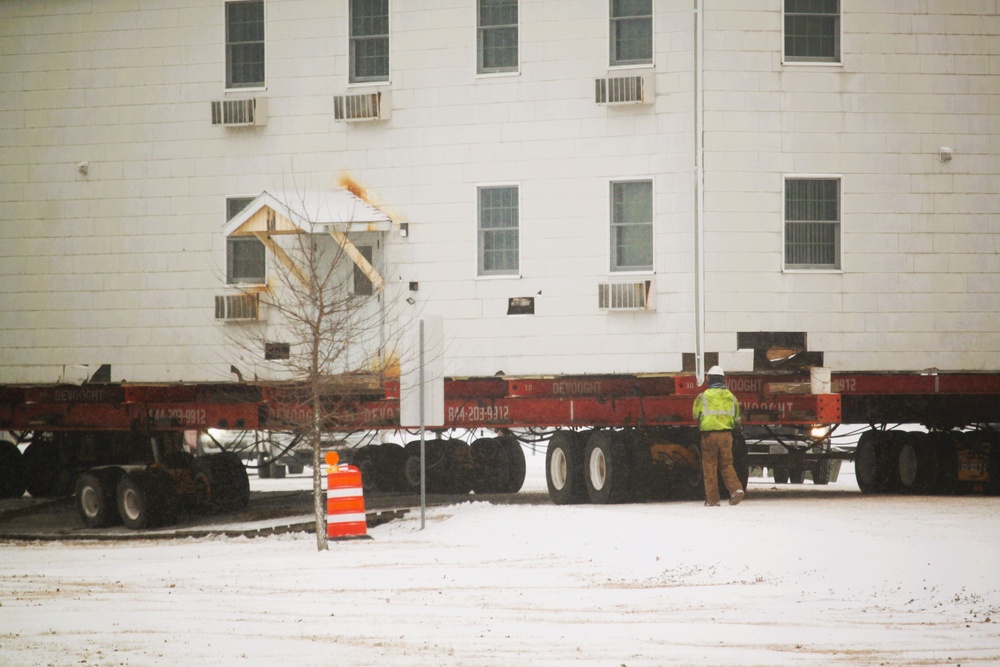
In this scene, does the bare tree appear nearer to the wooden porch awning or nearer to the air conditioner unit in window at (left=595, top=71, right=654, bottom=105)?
the wooden porch awning

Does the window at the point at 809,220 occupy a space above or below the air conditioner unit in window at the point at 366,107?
below

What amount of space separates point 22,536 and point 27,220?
434 cm

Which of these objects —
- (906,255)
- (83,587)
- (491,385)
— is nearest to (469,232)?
(491,385)

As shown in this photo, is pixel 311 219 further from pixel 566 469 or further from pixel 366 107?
pixel 566 469

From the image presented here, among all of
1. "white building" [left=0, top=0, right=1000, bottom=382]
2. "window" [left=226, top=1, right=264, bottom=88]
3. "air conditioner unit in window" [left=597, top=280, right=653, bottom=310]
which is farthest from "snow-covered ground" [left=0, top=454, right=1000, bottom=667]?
"window" [left=226, top=1, right=264, bottom=88]

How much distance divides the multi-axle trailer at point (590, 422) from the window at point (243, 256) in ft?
4.77

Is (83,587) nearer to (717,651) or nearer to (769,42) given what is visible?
(717,651)

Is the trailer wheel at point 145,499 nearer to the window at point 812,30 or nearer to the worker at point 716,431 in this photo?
the worker at point 716,431

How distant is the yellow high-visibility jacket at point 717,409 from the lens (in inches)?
677

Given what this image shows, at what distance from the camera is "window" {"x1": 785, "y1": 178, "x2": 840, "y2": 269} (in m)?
18.1

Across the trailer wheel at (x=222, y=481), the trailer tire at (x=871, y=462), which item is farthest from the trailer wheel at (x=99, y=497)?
the trailer tire at (x=871, y=462)

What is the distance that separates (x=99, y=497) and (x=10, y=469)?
6.09 meters

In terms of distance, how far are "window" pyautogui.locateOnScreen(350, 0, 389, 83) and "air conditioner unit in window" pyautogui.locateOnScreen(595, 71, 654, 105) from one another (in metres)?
3.00

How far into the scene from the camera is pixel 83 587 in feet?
44.8
